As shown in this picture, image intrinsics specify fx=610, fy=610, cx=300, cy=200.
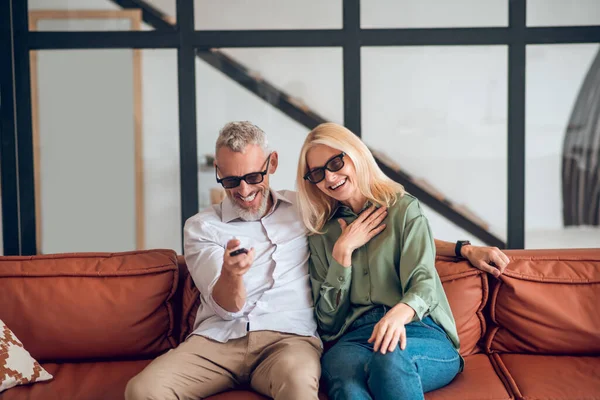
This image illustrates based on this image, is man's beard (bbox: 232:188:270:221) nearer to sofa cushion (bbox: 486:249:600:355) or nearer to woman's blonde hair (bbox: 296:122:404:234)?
woman's blonde hair (bbox: 296:122:404:234)

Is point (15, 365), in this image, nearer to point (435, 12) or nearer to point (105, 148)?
point (105, 148)

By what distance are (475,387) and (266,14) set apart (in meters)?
2.08

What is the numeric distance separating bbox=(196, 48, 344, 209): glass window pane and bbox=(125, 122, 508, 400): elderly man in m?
0.73

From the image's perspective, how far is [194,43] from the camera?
315 centimetres

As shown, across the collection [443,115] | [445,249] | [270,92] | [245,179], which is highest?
[270,92]

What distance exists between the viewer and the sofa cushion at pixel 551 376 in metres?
2.04

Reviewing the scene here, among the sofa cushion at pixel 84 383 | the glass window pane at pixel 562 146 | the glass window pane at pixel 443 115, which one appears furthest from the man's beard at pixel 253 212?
the glass window pane at pixel 562 146

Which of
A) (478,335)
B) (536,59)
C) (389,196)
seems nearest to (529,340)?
(478,335)

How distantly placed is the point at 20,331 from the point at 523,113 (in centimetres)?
259

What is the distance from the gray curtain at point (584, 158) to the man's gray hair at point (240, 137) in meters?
1.77

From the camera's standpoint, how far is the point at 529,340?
94.2 inches

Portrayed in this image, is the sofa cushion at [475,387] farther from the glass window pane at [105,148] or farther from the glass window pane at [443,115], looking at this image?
the glass window pane at [105,148]

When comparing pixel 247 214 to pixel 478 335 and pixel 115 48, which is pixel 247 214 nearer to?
pixel 478 335

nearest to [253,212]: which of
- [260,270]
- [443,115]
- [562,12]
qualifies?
[260,270]
